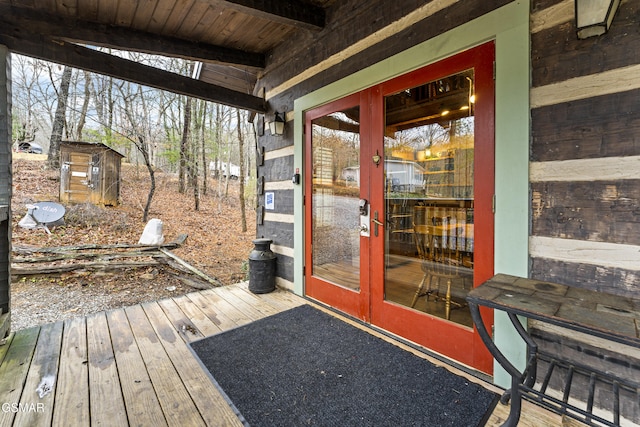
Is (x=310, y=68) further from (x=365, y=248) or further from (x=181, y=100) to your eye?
(x=181, y=100)

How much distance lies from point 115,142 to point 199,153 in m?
2.11

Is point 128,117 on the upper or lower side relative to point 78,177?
upper

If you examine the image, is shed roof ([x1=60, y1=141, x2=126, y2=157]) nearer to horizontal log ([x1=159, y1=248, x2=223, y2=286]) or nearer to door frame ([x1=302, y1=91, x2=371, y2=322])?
horizontal log ([x1=159, y1=248, x2=223, y2=286])

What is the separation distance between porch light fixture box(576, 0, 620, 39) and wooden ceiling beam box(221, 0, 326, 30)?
2.16 m

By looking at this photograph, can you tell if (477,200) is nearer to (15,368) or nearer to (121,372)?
(121,372)

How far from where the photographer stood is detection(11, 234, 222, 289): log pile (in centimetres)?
419

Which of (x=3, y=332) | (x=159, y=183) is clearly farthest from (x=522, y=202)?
(x=159, y=183)

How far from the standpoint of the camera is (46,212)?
19.7 ft

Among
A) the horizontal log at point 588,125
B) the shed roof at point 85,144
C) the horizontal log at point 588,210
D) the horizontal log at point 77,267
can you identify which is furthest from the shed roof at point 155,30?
the shed roof at point 85,144

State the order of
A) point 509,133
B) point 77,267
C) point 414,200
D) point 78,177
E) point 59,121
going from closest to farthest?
point 509,133, point 414,200, point 77,267, point 78,177, point 59,121

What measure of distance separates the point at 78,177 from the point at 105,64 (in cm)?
625

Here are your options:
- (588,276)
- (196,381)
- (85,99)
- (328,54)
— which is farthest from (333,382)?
(85,99)

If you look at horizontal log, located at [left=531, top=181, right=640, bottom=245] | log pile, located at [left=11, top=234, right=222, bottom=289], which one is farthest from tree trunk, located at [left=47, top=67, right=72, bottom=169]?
horizontal log, located at [left=531, top=181, right=640, bottom=245]

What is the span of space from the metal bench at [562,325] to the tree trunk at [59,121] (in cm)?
1072
